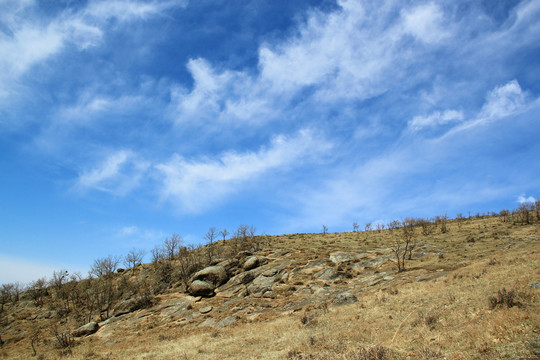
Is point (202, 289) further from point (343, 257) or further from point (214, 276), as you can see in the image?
point (343, 257)

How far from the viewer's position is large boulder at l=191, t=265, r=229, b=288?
41.5 m

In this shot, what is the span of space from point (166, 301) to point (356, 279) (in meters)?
25.4

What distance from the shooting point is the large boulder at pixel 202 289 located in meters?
38.8

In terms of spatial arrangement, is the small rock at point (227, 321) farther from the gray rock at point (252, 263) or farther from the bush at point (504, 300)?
the bush at point (504, 300)

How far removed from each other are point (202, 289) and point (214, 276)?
335 centimetres

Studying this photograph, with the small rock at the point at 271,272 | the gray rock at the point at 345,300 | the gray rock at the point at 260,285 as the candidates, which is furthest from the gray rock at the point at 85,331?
the gray rock at the point at 345,300

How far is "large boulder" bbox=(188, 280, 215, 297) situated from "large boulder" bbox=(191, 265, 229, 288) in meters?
1.76

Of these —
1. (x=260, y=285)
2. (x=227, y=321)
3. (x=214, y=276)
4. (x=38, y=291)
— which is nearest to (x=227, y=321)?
(x=227, y=321)

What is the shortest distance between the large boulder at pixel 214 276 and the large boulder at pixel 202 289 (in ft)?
5.78

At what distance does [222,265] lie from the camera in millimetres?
45250

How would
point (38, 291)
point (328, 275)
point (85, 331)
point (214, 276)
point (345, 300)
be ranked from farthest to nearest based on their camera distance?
point (38, 291), point (214, 276), point (85, 331), point (328, 275), point (345, 300)

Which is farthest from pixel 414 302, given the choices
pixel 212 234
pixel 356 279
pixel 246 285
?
pixel 212 234

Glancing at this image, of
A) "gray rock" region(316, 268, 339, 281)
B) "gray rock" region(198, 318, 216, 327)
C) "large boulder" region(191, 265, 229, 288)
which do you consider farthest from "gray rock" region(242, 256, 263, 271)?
"gray rock" region(198, 318, 216, 327)

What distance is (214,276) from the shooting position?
41.9m
